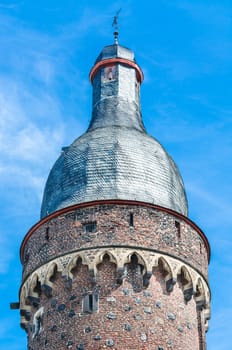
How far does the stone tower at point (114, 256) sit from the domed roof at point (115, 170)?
34mm

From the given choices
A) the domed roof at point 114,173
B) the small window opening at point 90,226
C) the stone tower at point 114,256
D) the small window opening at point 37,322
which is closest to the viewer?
the stone tower at point 114,256

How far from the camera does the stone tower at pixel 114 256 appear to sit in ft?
73.5

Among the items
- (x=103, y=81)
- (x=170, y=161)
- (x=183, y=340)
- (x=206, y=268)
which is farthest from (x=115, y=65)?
(x=183, y=340)

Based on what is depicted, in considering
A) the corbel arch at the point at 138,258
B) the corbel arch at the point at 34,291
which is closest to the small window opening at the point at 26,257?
the corbel arch at the point at 34,291

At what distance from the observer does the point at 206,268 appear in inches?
985

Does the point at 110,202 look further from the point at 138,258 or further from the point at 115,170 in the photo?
the point at 138,258

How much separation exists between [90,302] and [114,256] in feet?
4.53

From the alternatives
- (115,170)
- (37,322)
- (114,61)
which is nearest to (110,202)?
(115,170)

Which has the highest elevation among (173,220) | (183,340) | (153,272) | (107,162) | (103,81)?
(103,81)

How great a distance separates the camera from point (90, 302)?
22.5 m

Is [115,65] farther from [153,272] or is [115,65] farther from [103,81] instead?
[153,272]

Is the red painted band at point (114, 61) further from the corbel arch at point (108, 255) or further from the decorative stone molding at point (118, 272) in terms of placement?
the corbel arch at point (108, 255)

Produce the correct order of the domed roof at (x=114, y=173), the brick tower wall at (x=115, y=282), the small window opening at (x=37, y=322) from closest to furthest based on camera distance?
the brick tower wall at (x=115, y=282) → the small window opening at (x=37, y=322) → the domed roof at (x=114, y=173)

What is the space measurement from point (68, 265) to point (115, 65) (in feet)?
27.3
